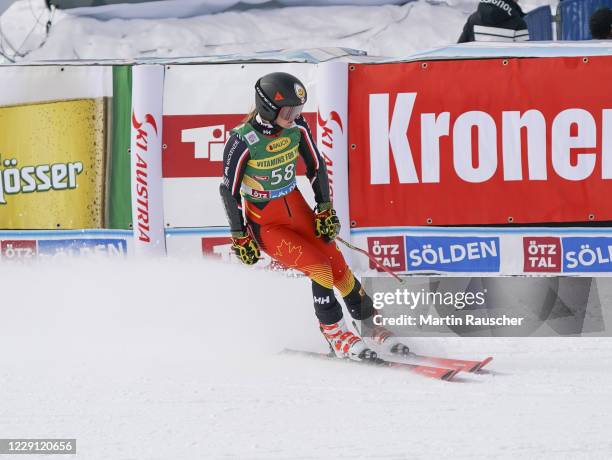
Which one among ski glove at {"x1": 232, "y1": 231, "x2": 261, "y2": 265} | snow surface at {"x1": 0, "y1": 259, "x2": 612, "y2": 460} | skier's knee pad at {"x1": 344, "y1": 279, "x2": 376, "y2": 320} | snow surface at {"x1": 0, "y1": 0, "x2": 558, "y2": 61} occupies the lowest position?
snow surface at {"x1": 0, "y1": 259, "x2": 612, "y2": 460}

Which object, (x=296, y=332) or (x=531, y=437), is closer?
(x=531, y=437)

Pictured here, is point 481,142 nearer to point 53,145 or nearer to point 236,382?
point 236,382

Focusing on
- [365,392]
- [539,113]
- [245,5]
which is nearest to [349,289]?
[365,392]

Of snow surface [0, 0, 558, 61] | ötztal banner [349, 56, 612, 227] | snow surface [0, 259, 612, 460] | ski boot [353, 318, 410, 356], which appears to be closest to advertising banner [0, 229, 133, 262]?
snow surface [0, 259, 612, 460]

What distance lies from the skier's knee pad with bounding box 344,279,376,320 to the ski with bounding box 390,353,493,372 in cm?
43

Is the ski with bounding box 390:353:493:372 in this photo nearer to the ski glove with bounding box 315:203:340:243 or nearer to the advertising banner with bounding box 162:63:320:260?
the ski glove with bounding box 315:203:340:243

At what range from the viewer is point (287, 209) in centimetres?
585

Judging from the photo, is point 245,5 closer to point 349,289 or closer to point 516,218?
point 516,218

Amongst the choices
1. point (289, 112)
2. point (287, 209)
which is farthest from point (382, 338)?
point (289, 112)

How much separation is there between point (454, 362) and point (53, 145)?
3.91m

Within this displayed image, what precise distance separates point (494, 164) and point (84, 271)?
3.17m

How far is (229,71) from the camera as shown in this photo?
7676 millimetres

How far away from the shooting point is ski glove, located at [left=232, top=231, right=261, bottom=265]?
5547 mm

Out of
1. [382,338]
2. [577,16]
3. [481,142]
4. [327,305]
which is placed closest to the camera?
[327,305]
